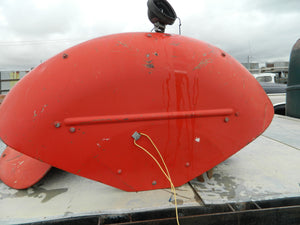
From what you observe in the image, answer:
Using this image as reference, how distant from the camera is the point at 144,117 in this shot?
1.24 metres

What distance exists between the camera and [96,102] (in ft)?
3.88

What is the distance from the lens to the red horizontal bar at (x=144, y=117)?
1163 millimetres

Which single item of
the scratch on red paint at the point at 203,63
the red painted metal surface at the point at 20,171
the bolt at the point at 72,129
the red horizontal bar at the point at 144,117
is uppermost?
the scratch on red paint at the point at 203,63

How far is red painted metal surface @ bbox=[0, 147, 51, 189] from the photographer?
4.35ft

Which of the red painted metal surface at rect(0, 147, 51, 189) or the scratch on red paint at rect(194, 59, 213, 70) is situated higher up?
the scratch on red paint at rect(194, 59, 213, 70)

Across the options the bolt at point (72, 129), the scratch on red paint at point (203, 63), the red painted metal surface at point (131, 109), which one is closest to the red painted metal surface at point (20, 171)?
the red painted metal surface at point (131, 109)

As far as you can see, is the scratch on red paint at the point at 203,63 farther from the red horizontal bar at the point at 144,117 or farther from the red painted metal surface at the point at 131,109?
the red horizontal bar at the point at 144,117

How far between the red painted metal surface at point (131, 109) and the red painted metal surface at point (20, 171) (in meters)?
0.31

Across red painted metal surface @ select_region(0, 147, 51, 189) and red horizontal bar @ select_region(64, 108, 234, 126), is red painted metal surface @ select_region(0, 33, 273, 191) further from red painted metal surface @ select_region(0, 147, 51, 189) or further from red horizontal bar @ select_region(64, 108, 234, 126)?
red painted metal surface @ select_region(0, 147, 51, 189)

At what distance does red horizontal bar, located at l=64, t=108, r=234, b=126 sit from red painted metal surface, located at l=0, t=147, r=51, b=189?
0.51 meters

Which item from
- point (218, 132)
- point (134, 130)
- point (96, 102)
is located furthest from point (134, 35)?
point (218, 132)

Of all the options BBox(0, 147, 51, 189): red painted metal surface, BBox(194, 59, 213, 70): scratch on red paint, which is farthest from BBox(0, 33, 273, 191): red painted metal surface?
BBox(0, 147, 51, 189): red painted metal surface

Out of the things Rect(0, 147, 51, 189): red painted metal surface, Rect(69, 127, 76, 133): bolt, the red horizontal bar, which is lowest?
Rect(0, 147, 51, 189): red painted metal surface

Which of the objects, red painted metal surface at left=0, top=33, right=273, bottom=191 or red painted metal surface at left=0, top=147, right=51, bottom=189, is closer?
red painted metal surface at left=0, top=33, right=273, bottom=191
